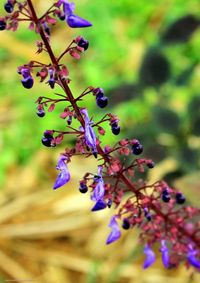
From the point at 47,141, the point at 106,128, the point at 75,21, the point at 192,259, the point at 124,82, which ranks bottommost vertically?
the point at 192,259

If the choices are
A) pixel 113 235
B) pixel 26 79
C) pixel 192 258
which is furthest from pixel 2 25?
pixel 192 258

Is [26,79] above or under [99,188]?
above

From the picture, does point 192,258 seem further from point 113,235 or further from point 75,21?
point 75,21

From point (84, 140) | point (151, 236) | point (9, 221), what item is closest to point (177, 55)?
point (9, 221)

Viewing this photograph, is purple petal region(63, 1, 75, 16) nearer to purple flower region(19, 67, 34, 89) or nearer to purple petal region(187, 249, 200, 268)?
purple flower region(19, 67, 34, 89)

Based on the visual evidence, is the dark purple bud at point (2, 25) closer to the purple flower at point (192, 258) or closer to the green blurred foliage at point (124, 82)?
the purple flower at point (192, 258)

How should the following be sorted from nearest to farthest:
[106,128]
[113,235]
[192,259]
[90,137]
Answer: [90,137] → [113,235] → [192,259] → [106,128]

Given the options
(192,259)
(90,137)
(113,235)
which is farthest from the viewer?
(192,259)

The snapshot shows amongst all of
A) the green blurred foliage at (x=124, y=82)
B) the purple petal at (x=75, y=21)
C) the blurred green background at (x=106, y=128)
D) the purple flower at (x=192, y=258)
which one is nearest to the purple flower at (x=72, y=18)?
the purple petal at (x=75, y=21)

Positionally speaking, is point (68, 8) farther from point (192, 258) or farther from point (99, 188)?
point (192, 258)

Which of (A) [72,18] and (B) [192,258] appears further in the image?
(B) [192,258]
